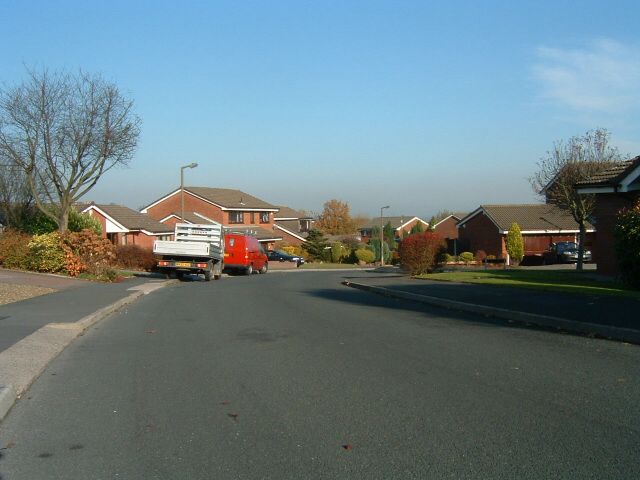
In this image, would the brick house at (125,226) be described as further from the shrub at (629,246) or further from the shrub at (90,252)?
the shrub at (629,246)

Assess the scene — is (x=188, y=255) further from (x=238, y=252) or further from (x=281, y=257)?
(x=281, y=257)

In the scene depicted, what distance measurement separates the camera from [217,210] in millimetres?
73438

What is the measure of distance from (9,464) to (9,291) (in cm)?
1601

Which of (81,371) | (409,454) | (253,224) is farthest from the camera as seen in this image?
(253,224)

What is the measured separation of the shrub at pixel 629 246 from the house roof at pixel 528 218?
3749 centimetres

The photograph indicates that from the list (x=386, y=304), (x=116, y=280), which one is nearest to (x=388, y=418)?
(x=386, y=304)

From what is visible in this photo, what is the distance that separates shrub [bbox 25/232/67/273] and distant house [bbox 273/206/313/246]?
170ft

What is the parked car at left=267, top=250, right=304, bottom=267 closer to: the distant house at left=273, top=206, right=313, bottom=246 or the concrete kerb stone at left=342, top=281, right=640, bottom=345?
the distant house at left=273, top=206, right=313, bottom=246

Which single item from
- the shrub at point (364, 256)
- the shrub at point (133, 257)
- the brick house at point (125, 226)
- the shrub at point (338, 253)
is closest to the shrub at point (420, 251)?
the shrub at point (133, 257)

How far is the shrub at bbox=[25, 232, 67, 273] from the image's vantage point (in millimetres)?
28797

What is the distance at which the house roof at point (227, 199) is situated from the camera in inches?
2926

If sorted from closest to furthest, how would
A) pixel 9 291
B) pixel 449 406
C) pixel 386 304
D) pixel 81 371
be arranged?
pixel 449 406 < pixel 81 371 < pixel 386 304 < pixel 9 291

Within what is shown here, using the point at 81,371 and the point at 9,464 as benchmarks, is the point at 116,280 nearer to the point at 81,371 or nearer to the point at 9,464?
the point at 81,371

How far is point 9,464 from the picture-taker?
5641 mm
